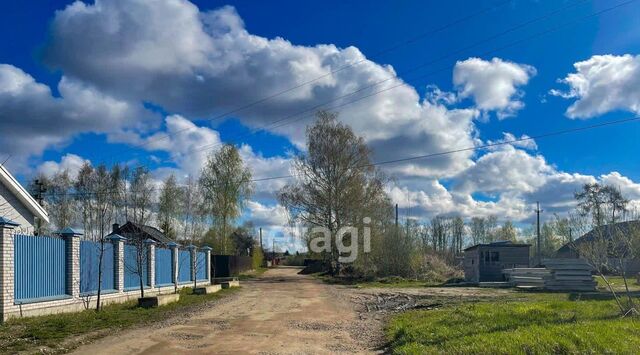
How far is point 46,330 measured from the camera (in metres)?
11.8

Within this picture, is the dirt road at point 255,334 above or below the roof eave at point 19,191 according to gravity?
below

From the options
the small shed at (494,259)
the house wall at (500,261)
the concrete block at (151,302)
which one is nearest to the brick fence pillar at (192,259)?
the concrete block at (151,302)

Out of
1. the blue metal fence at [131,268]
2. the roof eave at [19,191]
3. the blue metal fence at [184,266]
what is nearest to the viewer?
the blue metal fence at [131,268]

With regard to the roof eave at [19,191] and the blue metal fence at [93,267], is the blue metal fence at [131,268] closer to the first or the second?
the blue metal fence at [93,267]

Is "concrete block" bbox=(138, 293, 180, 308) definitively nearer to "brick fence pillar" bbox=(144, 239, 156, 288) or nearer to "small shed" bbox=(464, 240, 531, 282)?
"brick fence pillar" bbox=(144, 239, 156, 288)

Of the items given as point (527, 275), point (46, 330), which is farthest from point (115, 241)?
point (527, 275)

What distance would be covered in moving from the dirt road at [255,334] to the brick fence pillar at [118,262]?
12.3 ft

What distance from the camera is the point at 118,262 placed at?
1912cm

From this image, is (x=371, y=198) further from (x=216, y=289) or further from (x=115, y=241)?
(x=115, y=241)

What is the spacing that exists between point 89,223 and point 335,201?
2082cm

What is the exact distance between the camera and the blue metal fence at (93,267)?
16766 millimetres

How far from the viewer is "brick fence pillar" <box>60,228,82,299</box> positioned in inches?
623

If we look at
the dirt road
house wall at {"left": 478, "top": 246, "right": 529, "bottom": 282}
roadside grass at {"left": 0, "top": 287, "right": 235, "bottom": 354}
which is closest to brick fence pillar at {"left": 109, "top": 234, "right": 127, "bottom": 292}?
roadside grass at {"left": 0, "top": 287, "right": 235, "bottom": 354}

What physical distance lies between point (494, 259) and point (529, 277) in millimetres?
8316
